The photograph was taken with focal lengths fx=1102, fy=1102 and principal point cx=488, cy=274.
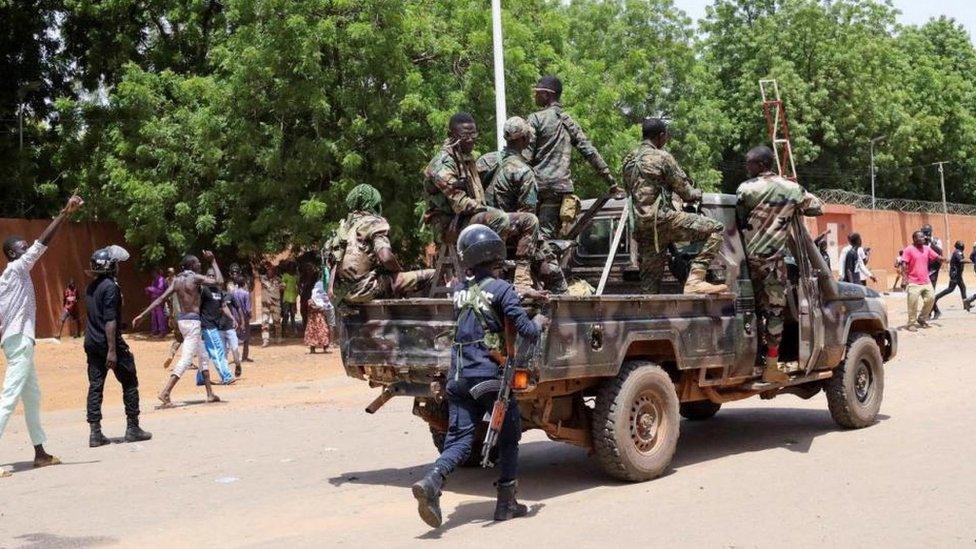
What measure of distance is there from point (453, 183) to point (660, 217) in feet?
5.78

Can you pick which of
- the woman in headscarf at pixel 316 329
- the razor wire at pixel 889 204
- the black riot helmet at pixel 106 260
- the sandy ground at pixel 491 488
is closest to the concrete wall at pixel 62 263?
the woman in headscarf at pixel 316 329

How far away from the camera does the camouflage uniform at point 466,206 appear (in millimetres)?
7836

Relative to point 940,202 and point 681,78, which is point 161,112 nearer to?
point 681,78

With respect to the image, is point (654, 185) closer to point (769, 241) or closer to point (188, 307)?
point (769, 241)

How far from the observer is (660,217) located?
862 centimetres

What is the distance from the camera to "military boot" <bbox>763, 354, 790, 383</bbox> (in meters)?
8.77

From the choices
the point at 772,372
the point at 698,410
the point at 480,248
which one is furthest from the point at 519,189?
the point at 698,410

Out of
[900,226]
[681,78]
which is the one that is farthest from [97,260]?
[900,226]

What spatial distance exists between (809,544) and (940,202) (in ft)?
167

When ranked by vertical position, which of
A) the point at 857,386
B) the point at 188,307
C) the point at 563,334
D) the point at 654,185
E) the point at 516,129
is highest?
the point at 516,129

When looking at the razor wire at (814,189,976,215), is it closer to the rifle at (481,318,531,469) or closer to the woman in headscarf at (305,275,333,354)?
the woman in headscarf at (305,275,333,354)

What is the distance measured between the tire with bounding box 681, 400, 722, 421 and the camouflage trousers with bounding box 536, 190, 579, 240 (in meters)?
2.58

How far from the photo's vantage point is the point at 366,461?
8977 millimetres

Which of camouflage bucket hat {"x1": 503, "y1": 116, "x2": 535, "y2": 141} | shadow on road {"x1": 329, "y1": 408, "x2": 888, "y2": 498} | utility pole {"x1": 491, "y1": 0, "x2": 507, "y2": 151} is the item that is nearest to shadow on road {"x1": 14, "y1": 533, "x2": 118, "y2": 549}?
shadow on road {"x1": 329, "y1": 408, "x2": 888, "y2": 498}
